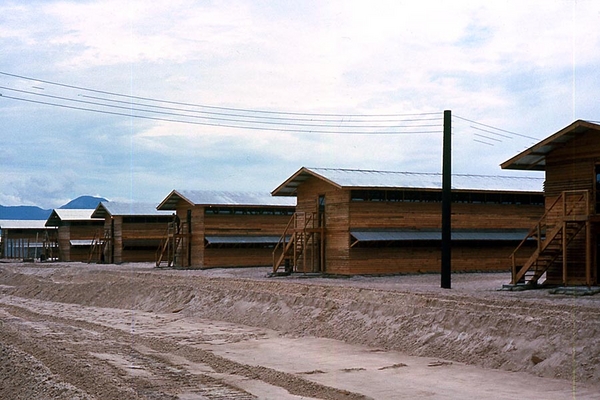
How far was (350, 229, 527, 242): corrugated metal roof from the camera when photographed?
38094 millimetres

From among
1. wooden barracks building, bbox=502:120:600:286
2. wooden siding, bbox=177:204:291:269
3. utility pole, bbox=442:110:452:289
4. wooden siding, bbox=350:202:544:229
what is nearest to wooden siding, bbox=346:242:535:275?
wooden siding, bbox=350:202:544:229

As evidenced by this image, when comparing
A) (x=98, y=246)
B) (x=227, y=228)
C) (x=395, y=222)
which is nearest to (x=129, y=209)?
(x=98, y=246)

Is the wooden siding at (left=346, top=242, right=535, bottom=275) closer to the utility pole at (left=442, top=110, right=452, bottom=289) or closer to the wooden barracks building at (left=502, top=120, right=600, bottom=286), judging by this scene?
the utility pole at (left=442, top=110, right=452, bottom=289)

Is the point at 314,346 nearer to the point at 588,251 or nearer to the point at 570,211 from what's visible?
the point at 588,251

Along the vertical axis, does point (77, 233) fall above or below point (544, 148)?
below

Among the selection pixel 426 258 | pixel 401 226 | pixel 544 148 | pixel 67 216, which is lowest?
pixel 426 258

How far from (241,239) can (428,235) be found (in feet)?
47.8

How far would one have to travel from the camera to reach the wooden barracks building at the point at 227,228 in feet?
162

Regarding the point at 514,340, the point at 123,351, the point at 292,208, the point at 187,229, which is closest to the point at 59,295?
the point at 187,229

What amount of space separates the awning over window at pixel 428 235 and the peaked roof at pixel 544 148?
8.64 m

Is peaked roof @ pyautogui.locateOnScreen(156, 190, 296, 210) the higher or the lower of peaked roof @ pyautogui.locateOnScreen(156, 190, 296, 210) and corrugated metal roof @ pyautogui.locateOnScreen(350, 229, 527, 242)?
the higher

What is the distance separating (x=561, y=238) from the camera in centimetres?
2867

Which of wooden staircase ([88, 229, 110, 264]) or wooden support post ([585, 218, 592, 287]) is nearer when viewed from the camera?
wooden support post ([585, 218, 592, 287])

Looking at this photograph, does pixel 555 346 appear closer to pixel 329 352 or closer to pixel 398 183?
pixel 329 352
